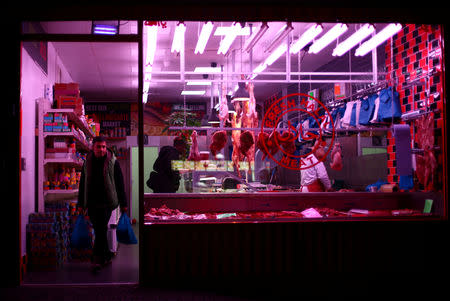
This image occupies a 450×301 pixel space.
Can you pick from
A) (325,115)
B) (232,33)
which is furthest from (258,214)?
(232,33)

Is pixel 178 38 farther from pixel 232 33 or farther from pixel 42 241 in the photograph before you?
pixel 42 241

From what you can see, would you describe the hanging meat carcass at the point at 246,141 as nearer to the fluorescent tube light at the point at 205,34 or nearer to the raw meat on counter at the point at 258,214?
the raw meat on counter at the point at 258,214

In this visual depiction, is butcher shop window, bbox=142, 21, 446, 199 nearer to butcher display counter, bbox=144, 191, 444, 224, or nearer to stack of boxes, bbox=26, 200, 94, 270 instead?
butcher display counter, bbox=144, 191, 444, 224

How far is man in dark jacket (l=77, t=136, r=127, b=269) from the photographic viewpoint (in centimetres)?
609

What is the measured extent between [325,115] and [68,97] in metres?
4.12

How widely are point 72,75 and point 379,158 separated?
294 inches

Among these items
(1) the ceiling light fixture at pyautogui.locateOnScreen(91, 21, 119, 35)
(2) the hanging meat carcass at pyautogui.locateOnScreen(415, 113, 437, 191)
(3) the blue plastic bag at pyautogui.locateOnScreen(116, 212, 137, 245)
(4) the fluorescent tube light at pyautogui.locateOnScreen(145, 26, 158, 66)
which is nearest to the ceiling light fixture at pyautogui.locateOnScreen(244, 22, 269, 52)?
(4) the fluorescent tube light at pyautogui.locateOnScreen(145, 26, 158, 66)

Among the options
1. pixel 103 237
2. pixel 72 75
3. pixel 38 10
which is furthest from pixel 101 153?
pixel 72 75

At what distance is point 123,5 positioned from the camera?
15.7ft

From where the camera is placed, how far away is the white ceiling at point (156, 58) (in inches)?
324

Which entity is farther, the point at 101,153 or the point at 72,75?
the point at 72,75

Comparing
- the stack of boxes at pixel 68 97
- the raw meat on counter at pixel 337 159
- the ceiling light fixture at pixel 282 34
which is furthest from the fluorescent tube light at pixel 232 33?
the stack of boxes at pixel 68 97

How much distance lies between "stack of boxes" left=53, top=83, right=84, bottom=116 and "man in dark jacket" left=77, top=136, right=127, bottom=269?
1604 mm

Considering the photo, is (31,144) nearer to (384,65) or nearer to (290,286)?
(290,286)
